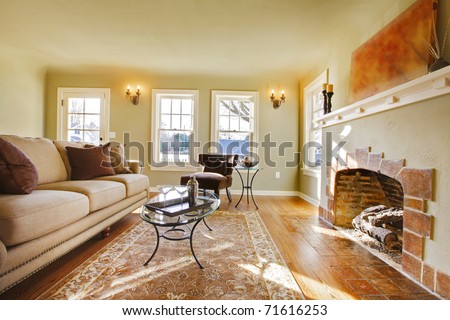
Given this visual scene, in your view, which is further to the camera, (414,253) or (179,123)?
(179,123)

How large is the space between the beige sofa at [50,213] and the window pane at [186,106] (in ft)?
7.41

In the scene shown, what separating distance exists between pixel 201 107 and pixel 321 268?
352 cm

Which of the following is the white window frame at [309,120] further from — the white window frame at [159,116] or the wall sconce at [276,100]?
the white window frame at [159,116]

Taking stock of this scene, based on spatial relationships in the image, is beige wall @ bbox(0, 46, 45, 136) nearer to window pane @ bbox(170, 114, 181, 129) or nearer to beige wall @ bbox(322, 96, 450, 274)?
window pane @ bbox(170, 114, 181, 129)

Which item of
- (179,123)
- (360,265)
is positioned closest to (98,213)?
(360,265)

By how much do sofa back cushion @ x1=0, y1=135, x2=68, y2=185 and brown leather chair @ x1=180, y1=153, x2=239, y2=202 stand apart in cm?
146

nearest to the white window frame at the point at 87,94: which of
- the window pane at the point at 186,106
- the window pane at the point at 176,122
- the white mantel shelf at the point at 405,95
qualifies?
the window pane at the point at 176,122

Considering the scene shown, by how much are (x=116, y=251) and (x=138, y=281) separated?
21.1 inches

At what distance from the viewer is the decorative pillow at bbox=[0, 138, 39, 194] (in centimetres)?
145

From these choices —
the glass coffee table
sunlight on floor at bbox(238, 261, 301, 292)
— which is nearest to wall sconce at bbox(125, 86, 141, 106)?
the glass coffee table

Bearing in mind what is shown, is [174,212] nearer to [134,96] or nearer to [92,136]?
[134,96]

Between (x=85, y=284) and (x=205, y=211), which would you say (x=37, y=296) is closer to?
(x=85, y=284)

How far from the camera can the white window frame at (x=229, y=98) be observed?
14.0 feet

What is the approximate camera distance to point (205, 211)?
1609 mm
